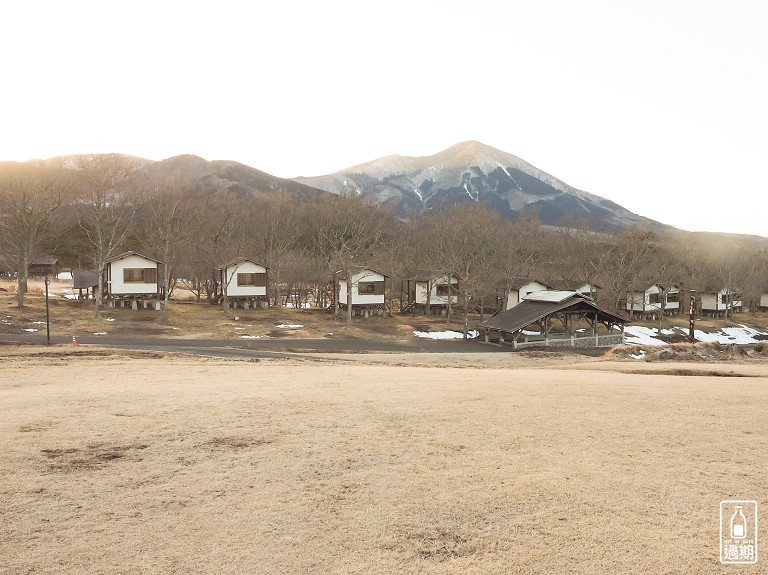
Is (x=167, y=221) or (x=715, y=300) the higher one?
(x=167, y=221)

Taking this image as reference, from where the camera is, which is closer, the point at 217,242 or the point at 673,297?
the point at 217,242

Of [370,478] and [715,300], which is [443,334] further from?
[715,300]

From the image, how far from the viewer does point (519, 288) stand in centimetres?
5959

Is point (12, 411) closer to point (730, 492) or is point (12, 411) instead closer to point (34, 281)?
point (730, 492)

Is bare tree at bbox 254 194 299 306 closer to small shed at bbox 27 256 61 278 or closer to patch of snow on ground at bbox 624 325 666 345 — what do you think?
small shed at bbox 27 256 61 278

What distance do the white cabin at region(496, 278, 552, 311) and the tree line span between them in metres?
1.43

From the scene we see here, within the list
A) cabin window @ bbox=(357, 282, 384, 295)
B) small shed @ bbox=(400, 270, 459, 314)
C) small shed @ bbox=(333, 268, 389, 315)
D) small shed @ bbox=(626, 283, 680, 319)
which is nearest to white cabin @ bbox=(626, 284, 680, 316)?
small shed @ bbox=(626, 283, 680, 319)

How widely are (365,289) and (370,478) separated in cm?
5003

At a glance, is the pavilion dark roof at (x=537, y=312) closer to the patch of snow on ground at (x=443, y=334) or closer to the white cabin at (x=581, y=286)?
the patch of snow on ground at (x=443, y=334)

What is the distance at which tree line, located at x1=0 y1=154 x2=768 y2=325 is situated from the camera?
4931 cm

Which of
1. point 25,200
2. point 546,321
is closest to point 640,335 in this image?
point 546,321

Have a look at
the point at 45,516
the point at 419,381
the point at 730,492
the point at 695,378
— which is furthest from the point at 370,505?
the point at 695,378

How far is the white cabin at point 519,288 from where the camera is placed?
59594 millimetres

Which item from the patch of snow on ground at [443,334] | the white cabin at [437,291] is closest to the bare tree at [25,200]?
the patch of snow on ground at [443,334]
